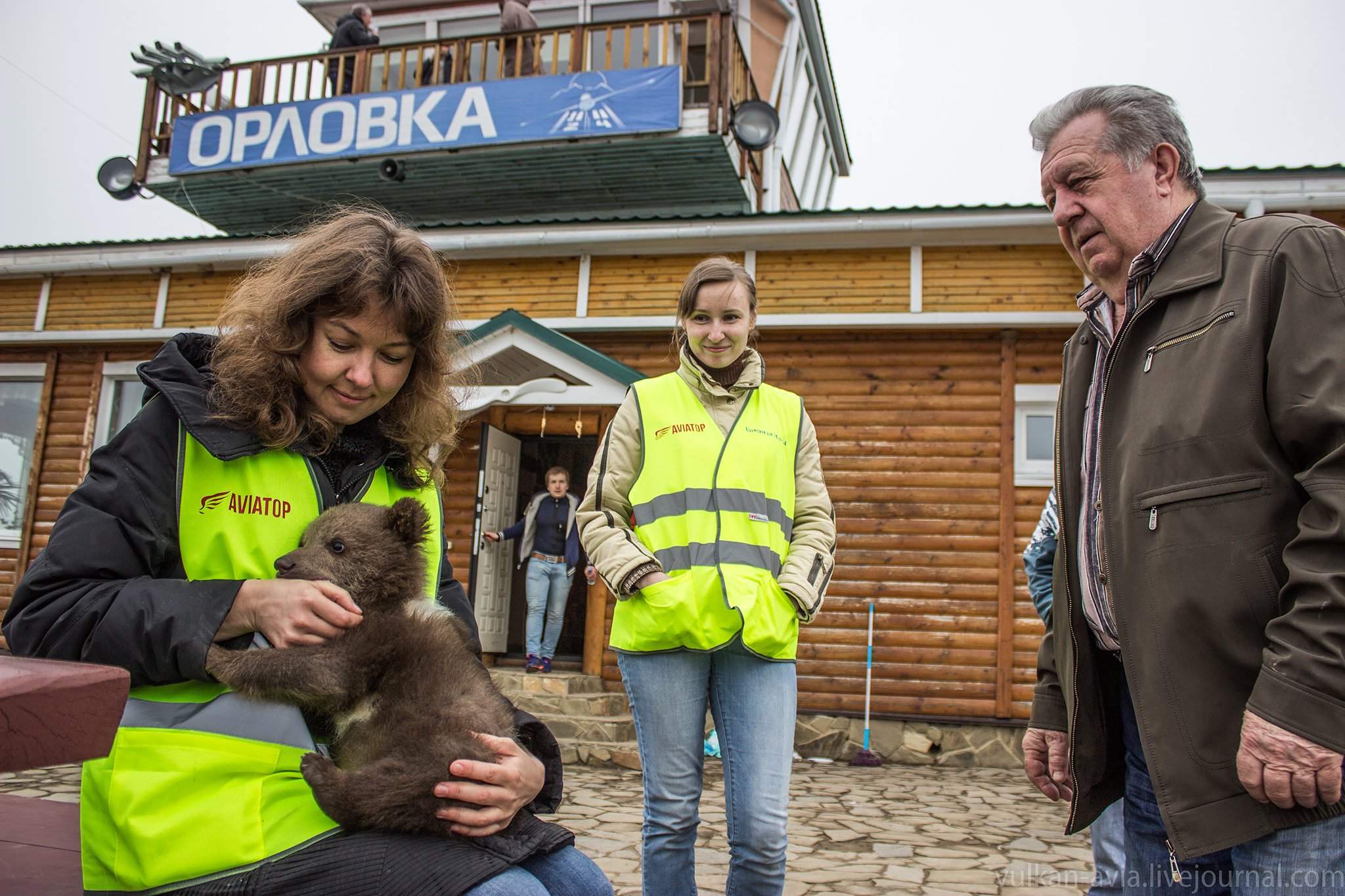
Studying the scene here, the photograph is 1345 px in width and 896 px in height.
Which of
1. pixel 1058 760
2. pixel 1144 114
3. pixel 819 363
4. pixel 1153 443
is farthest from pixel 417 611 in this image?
pixel 819 363

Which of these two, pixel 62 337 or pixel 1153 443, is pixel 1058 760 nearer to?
pixel 1153 443

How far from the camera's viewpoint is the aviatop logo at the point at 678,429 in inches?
135

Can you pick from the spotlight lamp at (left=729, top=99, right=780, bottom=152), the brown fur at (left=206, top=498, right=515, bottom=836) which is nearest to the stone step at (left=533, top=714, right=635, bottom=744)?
the brown fur at (left=206, top=498, right=515, bottom=836)

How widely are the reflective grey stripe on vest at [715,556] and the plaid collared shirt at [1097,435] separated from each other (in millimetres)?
1134

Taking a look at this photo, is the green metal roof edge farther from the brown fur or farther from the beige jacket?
the brown fur

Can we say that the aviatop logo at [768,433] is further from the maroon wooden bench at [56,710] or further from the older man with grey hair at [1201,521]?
the maroon wooden bench at [56,710]

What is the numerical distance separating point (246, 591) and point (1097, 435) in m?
2.11

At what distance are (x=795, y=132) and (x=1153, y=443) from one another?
1748cm

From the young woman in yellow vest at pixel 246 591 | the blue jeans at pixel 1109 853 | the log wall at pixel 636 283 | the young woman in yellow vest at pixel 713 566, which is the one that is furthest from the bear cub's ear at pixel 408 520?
the log wall at pixel 636 283

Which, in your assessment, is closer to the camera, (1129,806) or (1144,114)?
(1144,114)

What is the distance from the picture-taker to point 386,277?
2031 millimetres

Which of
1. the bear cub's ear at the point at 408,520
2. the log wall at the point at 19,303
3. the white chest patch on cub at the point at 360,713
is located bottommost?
the white chest patch on cub at the point at 360,713

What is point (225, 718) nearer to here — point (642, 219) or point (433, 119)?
point (642, 219)

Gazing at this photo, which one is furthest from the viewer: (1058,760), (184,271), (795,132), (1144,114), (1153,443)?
(795,132)
